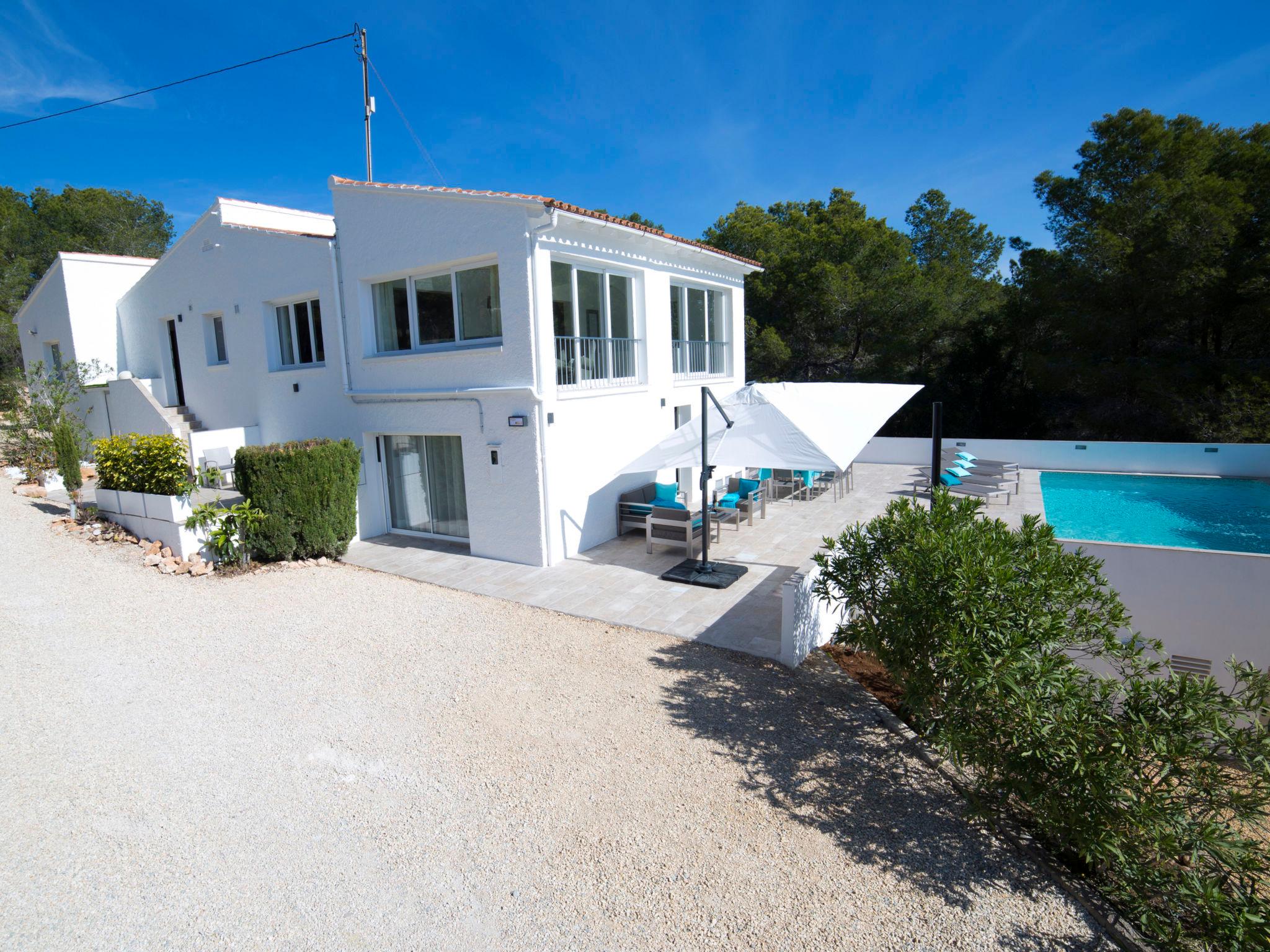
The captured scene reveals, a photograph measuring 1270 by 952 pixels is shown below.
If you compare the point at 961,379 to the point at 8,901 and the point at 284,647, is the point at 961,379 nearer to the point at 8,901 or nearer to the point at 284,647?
the point at 284,647

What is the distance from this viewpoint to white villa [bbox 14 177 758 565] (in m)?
11.0

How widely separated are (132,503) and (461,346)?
683 centimetres

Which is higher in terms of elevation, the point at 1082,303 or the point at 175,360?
the point at 1082,303

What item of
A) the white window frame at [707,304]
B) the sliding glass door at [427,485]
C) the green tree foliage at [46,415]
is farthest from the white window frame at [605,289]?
the green tree foliage at [46,415]

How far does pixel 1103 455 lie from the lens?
2098cm

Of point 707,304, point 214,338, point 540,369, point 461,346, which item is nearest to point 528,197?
point 540,369

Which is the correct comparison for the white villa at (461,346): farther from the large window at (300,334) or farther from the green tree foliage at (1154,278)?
the green tree foliage at (1154,278)

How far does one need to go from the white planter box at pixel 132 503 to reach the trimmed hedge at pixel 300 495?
227 cm

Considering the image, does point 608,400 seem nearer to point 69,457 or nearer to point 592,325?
point 592,325

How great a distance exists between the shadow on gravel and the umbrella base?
2.38 meters

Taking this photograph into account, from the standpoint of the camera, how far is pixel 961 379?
27.1 metres

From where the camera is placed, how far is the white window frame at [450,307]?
1141 cm

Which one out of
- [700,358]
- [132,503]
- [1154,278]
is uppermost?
[1154,278]

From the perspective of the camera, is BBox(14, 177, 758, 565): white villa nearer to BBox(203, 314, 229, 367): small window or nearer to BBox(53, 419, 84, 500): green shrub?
BBox(203, 314, 229, 367): small window
